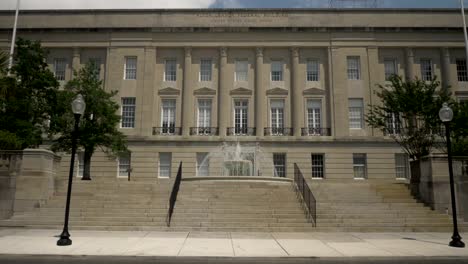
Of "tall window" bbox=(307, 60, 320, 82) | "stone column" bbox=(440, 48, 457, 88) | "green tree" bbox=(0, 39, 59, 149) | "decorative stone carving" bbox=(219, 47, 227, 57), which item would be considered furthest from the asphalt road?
"stone column" bbox=(440, 48, 457, 88)

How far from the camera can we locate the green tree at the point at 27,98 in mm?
21344

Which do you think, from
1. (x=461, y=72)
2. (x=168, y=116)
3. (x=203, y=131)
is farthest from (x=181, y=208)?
(x=461, y=72)

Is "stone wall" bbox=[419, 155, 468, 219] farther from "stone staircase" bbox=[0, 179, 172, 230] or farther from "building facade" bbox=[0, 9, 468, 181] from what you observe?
"building facade" bbox=[0, 9, 468, 181]

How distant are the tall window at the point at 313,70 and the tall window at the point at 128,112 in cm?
1721

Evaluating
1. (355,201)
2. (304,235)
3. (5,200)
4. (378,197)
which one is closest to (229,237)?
(304,235)

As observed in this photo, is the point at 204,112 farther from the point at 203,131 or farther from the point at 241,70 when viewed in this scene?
the point at 241,70

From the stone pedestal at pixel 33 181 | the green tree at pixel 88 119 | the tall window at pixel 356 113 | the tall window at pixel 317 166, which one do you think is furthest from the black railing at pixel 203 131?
the stone pedestal at pixel 33 181

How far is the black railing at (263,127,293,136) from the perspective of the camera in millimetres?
35312

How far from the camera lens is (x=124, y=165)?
113ft

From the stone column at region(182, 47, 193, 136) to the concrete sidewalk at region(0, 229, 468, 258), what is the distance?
2097 centimetres

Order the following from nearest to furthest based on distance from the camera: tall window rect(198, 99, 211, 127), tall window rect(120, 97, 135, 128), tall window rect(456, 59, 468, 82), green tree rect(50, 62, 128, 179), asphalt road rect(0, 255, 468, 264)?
asphalt road rect(0, 255, 468, 264)
green tree rect(50, 62, 128, 179)
tall window rect(120, 97, 135, 128)
tall window rect(198, 99, 211, 127)
tall window rect(456, 59, 468, 82)

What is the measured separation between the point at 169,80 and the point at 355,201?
2343 cm

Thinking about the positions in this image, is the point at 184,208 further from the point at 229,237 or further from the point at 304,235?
the point at 304,235

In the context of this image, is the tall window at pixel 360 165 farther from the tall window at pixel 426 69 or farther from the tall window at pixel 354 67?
the tall window at pixel 426 69
